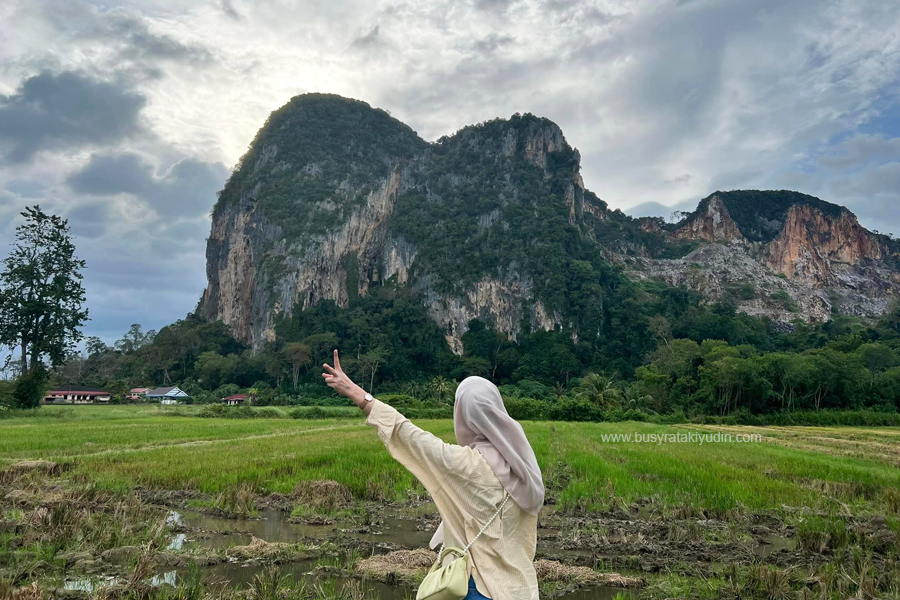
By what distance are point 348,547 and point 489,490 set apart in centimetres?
306

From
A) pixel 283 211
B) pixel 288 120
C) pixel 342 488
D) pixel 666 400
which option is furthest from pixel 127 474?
pixel 288 120

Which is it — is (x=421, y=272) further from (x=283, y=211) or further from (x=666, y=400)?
(x=666, y=400)

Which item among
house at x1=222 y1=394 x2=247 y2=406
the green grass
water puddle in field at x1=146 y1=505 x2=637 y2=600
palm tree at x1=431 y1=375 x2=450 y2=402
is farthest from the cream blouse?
house at x1=222 y1=394 x2=247 y2=406

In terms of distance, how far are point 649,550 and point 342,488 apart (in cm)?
384

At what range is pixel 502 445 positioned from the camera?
2000 millimetres

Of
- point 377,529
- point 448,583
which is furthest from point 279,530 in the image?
point 448,583

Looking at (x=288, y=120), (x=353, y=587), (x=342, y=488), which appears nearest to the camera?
(x=353, y=587)

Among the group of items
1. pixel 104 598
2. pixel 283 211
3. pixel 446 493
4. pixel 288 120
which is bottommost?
pixel 104 598

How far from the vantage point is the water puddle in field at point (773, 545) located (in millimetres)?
4662

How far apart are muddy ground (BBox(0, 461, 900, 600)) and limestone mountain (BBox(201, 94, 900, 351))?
194 feet

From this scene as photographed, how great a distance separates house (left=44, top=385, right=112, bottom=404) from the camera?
45469mm

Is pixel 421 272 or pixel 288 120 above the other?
pixel 288 120

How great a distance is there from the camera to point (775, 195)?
102m

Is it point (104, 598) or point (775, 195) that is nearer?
point (104, 598)
